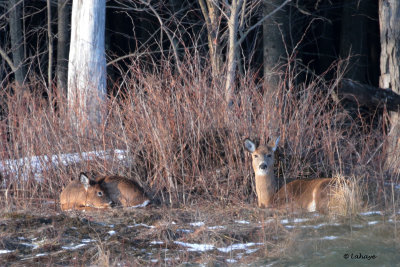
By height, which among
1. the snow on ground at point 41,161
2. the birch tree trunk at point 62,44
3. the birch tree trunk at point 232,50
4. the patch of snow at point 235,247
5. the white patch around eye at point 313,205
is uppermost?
the birch tree trunk at point 62,44

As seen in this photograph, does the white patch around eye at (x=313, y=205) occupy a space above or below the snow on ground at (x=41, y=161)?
below

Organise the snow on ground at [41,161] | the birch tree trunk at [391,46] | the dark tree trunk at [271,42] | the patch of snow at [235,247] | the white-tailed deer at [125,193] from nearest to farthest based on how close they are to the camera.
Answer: the patch of snow at [235,247]
the white-tailed deer at [125,193]
the snow on ground at [41,161]
the birch tree trunk at [391,46]
the dark tree trunk at [271,42]

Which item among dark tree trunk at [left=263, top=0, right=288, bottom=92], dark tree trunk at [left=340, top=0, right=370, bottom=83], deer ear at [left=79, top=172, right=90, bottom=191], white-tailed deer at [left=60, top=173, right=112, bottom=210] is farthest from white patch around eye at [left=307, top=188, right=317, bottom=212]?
dark tree trunk at [left=340, top=0, right=370, bottom=83]

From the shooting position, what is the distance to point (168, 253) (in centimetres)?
553

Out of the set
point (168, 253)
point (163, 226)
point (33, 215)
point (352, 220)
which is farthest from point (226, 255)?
point (33, 215)

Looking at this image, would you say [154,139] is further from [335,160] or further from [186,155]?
[335,160]

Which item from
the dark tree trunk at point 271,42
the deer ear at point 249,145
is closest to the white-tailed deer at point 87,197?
the deer ear at point 249,145

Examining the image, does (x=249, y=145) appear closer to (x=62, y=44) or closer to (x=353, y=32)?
(x=62, y=44)

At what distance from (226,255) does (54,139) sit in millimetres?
3757

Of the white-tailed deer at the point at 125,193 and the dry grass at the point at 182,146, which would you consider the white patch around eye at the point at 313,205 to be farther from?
the white-tailed deer at the point at 125,193

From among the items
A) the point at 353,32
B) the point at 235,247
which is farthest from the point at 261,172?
the point at 353,32

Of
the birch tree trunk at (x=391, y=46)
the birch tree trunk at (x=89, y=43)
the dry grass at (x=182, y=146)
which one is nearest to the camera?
the dry grass at (x=182, y=146)

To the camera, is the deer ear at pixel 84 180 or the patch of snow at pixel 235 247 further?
the deer ear at pixel 84 180

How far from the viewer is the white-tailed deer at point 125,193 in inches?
274
